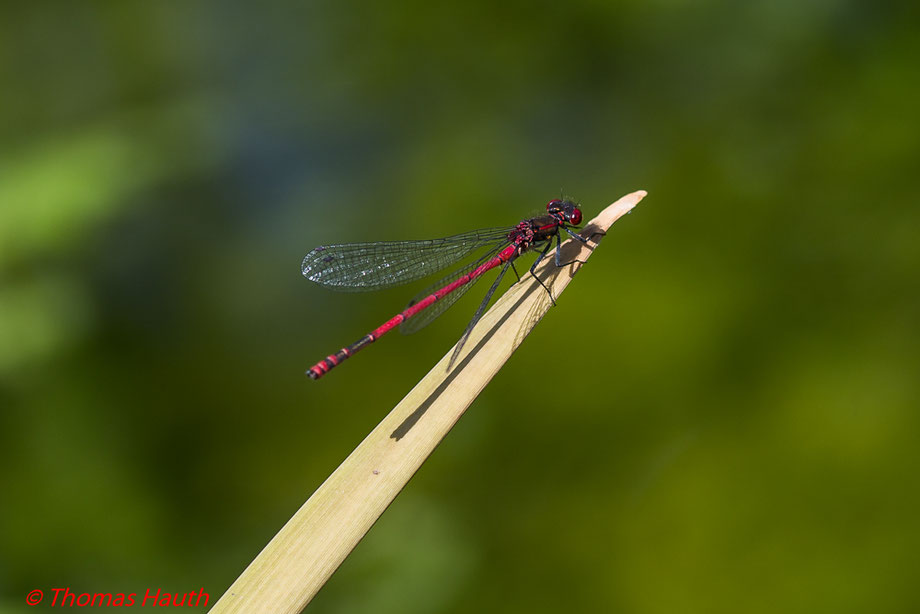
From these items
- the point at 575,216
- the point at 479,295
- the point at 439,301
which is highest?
the point at 575,216

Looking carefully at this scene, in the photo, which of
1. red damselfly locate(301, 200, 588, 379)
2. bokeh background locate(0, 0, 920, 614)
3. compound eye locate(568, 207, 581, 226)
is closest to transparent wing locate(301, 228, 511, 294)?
red damselfly locate(301, 200, 588, 379)

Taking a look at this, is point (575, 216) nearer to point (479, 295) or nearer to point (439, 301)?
point (479, 295)

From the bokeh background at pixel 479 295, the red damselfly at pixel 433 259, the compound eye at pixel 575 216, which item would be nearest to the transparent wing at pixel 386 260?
the red damselfly at pixel 433 259

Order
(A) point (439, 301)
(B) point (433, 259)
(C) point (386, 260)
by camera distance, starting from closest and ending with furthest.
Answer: (A) point (439, 301), (C) point (386, 260), (B) point (433, 259)

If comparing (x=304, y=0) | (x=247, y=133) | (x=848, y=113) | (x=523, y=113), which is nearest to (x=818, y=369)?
(x=848, y=113)

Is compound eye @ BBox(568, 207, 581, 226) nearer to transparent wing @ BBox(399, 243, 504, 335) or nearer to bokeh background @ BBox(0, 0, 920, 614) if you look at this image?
bokeh background @ BBox(0, 0, 920, 614)

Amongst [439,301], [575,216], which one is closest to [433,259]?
[439,301]

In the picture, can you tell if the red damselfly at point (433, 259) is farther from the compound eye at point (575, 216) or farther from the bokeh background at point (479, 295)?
the bokeh background at point (479, 295)

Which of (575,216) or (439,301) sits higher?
(575,216)
